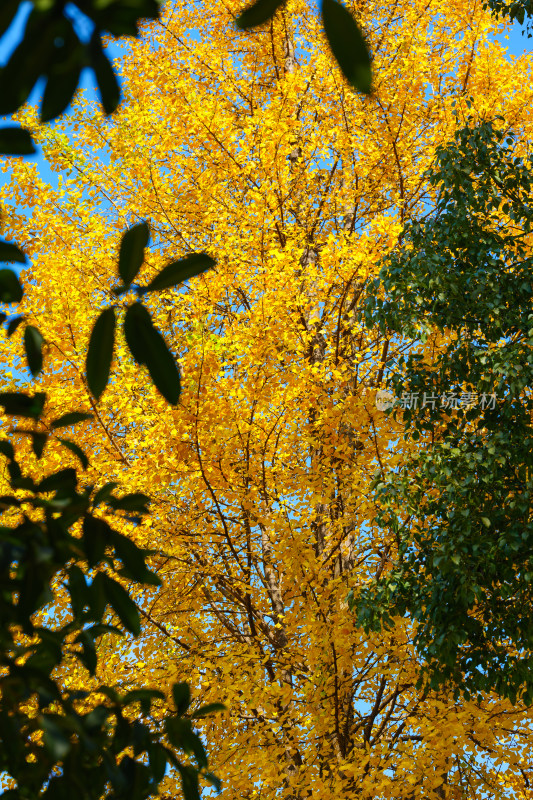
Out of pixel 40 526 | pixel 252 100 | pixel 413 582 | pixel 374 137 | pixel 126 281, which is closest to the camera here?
pixel 126 281

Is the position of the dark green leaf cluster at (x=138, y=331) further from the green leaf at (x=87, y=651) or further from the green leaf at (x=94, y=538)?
the green leaf at (x=87, y=651)

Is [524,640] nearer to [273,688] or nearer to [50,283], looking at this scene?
[273,688]

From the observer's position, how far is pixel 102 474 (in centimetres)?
519

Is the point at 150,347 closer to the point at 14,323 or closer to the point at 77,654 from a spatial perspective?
the point at 14,323

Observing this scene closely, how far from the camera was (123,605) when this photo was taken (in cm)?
119

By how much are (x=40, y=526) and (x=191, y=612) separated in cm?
489

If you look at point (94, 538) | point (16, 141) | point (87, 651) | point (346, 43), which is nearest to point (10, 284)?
point (16, 141)

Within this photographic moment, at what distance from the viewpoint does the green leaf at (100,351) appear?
803mm

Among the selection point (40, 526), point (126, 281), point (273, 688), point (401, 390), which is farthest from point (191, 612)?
point (126, 281)

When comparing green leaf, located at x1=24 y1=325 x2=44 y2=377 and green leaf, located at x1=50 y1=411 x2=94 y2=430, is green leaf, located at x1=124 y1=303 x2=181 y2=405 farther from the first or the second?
green leaf, located at x1=50 y1=411 x2=94 y2=430

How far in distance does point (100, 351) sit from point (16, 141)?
0.31 metres

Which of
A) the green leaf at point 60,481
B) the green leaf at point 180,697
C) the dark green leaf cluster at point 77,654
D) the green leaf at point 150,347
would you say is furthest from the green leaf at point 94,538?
the green leaf at point 150,347

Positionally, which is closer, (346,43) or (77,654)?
(346,43)

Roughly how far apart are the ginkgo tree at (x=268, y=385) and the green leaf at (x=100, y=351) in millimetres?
3020
